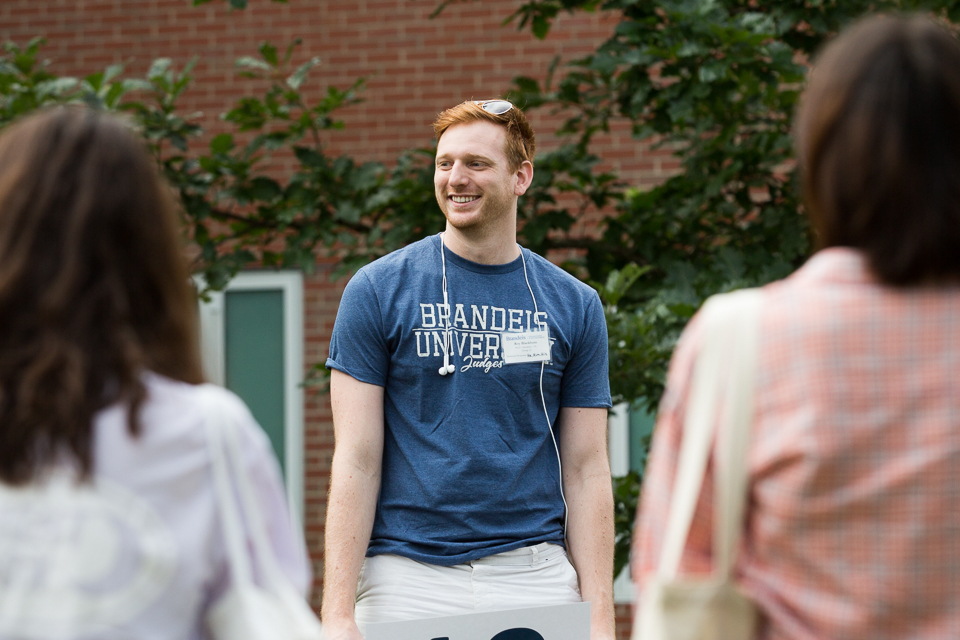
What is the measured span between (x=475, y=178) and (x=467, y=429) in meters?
0.77

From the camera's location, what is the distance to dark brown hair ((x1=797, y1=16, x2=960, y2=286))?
1472 millimetres

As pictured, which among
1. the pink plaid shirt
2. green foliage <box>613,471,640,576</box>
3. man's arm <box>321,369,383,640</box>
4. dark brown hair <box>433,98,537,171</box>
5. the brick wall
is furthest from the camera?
the brick wall

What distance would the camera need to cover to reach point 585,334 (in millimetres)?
3258

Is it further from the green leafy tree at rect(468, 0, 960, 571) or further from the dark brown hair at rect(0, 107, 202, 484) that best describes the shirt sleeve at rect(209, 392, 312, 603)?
the green leafy tree at rect(468, 0, 960, 571)

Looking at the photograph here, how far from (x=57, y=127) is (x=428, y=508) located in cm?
164

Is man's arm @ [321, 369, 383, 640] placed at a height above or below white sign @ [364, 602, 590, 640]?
above

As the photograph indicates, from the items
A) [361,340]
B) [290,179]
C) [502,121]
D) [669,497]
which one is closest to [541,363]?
[361,340]

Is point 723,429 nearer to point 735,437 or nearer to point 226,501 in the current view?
point 735,437

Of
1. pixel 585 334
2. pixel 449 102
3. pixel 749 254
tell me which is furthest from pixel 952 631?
pixel 449 102

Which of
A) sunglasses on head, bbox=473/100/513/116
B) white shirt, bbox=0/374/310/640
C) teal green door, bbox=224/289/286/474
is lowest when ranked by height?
teal green door, bbox=224/289/286/474

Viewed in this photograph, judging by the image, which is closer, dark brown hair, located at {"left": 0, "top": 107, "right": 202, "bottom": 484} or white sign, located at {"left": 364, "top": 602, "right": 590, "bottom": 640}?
dark brown hair, located at {"left": 0, "top": 107, "right": 202, "bottom": 484}

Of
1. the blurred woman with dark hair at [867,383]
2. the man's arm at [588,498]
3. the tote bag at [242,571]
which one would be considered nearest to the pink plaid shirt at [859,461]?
the blurred woman with dark hair at [867,383]

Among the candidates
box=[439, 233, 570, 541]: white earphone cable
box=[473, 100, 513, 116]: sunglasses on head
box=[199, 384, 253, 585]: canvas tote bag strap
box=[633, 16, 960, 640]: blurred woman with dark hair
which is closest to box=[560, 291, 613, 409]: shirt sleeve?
box=[439, 233, 570, 541]: white earphone cable

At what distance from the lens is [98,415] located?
1.50 m
